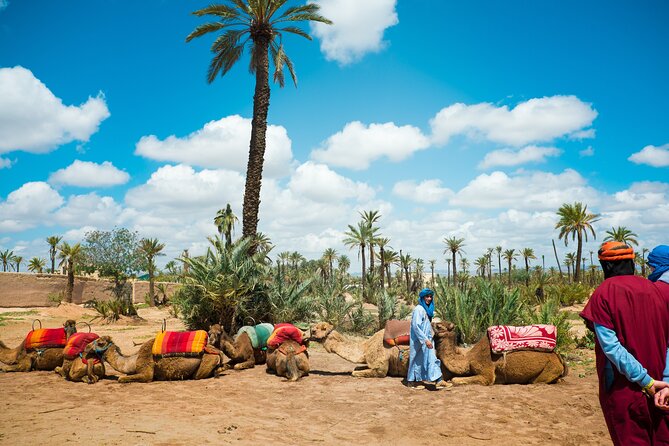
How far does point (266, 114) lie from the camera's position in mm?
14344

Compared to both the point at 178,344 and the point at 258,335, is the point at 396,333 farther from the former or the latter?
the point at 178,344

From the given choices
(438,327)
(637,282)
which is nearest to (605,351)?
(637,282)

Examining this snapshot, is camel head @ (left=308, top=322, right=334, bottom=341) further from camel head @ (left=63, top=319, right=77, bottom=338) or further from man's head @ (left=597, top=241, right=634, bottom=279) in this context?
man's head @ (left=597, top=241, right=634, bottom=279)

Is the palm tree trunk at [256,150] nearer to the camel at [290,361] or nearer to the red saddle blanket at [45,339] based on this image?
the camel at [290,361]

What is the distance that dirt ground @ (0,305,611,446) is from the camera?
187 inches

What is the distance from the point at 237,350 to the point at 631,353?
7406 mm

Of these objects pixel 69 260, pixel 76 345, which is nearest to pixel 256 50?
pixel 76 345

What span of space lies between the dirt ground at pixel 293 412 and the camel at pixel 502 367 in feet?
0.58

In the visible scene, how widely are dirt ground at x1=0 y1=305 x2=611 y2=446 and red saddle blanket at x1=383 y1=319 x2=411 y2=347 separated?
70 centimetres

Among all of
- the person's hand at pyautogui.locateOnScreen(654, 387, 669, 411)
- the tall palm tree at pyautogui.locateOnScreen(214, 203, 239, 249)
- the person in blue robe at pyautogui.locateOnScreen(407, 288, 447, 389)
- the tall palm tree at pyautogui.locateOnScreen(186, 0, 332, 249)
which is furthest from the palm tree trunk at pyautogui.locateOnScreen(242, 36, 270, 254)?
the tall palm tree at pyautogui.locateOnScreen(214, 203, 239, 249)

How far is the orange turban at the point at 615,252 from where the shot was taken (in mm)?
2988

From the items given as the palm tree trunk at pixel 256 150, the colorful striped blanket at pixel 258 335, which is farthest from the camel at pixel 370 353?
the palm tree trunk at pixel 256 150

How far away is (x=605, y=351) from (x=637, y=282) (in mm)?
493

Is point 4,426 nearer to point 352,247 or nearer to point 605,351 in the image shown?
point 605,351
